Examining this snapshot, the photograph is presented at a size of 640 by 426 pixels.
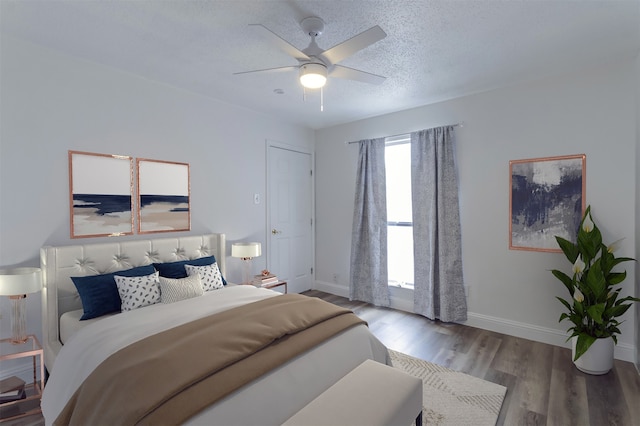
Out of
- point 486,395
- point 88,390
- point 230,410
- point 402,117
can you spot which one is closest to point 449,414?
point 486,395

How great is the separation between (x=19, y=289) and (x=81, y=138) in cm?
136

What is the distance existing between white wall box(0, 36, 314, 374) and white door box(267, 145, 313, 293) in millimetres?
581

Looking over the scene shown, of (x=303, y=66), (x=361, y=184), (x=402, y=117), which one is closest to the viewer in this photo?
(x=303, y=66)

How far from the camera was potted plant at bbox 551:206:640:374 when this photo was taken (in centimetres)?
257

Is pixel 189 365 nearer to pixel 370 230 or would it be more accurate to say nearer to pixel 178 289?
pixel 178 289

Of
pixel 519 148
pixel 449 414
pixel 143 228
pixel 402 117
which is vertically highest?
pixel 402 117

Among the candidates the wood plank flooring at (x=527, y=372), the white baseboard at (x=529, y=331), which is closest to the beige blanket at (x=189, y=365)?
the wood plank flooring at (x=527, y=372)

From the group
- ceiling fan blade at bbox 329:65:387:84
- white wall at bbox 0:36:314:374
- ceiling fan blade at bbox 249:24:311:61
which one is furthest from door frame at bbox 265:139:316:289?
ceiling fan blade at bbox 249:24:311:61

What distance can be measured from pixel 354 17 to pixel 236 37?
3.04 ft

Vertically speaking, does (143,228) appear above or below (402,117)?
below

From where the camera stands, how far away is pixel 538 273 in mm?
3270

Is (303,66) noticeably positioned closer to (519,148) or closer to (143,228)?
(143,228)

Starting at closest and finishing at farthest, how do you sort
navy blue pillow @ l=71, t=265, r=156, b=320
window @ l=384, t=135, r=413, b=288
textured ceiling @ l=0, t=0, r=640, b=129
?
textured ceiling @ l=0, t=0, r=640, b=129
navy blue pillow @ l=71, t=265, r=156, b=320
window @ l=384, t=135, r=413, b=288

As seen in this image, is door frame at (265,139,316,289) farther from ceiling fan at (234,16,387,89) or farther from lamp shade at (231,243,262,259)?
ceiling fan at (234,16,387,89)
